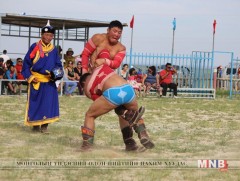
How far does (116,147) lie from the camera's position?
8.34m

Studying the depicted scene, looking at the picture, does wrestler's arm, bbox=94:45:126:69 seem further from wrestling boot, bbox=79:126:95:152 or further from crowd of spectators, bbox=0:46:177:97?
crowd of spectators, bbox=0:46:177:97

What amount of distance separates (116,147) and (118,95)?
1.10 m

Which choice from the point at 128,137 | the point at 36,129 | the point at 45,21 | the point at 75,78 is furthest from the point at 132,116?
the point at 45,21

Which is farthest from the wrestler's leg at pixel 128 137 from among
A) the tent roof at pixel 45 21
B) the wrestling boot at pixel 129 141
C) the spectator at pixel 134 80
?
the spectator at pixel 134 80

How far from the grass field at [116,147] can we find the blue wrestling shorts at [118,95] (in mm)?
684

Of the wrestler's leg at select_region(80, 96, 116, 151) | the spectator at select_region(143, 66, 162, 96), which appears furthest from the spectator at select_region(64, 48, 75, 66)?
the wrestler's leg at select_region(80, 96, 116, 151)

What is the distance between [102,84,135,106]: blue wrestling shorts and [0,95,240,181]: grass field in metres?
0.68

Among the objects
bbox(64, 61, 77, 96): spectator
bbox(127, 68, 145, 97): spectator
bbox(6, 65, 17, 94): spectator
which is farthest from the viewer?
bbox(127, 68, 145, 97): spectator

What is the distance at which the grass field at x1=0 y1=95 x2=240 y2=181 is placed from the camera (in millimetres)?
6219

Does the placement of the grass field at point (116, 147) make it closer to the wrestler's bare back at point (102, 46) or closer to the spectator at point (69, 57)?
the wrestler's bare back at point (102, 46)

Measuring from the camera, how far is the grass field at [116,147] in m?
6.22

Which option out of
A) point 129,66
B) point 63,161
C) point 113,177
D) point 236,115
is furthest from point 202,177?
point 129,66

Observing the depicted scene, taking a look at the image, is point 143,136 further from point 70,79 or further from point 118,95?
point 70,79

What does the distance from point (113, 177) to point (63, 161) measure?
3.28 feet
